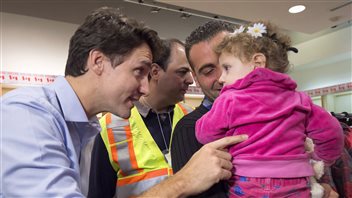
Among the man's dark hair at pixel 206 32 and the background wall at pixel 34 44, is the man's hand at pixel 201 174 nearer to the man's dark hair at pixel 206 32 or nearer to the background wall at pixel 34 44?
the man's dark hair at pixel 206 32

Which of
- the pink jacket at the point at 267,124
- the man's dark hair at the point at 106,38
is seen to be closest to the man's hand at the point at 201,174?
the pink jacket at the point at 267,124

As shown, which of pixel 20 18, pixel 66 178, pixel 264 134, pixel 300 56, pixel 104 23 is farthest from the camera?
pixel 300 56

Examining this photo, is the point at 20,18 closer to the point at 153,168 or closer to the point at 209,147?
the point at 153,168

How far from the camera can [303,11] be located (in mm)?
4234

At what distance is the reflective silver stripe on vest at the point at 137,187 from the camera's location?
1.61 m

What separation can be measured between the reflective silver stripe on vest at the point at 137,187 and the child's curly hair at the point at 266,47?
729 mm

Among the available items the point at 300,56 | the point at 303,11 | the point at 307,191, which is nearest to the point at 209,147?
the point at 307,191

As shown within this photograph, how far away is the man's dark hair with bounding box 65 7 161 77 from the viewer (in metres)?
1.41

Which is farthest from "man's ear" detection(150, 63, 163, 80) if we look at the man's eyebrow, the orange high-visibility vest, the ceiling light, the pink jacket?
the ceiling light

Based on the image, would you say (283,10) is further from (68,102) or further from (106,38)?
(68,102)

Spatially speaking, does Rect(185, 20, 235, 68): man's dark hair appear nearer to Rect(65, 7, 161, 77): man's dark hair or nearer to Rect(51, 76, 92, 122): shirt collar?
Rect(65, 7, 161, 77): man's dark hair

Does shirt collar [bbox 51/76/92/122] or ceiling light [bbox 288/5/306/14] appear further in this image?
ceiling light [bbox 288/5/306/14]

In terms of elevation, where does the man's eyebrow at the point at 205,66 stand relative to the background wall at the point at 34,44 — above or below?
below

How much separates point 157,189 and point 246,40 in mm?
667
